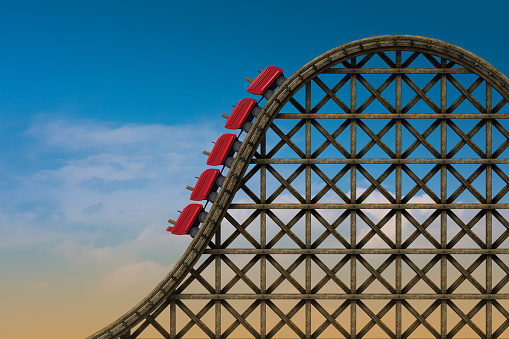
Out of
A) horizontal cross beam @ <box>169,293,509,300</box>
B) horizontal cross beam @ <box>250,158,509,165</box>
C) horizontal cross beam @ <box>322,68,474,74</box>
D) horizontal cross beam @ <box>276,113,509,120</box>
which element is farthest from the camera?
horizontal cross beam @ <box>322,68,474,74</box>

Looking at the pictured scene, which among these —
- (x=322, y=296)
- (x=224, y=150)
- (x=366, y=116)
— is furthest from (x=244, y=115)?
(x=322, y=296)

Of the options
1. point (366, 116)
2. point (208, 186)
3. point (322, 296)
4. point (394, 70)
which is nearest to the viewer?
point (322, 296)

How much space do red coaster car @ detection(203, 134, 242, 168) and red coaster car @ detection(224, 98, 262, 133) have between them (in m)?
0.23

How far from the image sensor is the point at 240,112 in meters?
12.5

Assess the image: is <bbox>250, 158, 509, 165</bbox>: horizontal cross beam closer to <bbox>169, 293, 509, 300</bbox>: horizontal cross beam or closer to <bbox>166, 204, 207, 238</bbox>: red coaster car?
<bbox>166, 204, 207, 238</bbox>: red coaster car

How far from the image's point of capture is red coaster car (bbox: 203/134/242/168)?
1244 cm

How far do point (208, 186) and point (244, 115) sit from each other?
1478 millimetres

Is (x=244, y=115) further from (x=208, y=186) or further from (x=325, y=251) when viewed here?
(x=325, y=251)

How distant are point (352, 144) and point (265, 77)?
206 cm

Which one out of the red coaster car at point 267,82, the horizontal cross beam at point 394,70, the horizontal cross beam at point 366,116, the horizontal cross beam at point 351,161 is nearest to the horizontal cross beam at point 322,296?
the horizontal cross beam at point 351,161

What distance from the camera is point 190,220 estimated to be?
12453mm

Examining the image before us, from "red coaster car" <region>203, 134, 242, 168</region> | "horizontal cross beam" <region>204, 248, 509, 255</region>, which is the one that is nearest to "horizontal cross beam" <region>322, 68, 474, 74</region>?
"red coaster car" <region>203, 134, 242, 168</region>

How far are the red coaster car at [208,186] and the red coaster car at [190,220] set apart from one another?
20 centimetres

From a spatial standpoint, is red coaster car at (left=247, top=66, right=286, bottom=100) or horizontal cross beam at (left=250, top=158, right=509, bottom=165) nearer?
horizontal cross beam at (left=250, top=158, right=509, bottom=165)
